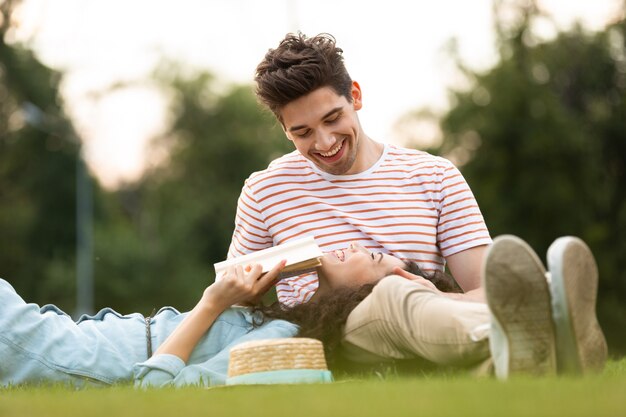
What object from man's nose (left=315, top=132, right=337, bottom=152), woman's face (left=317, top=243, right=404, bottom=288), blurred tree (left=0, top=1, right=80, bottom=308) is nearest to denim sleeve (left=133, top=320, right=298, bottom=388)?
woman's face (left=317, top=243, right=404, bottom=288)

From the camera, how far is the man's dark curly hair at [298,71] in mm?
5883

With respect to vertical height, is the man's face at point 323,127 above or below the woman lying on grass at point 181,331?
above

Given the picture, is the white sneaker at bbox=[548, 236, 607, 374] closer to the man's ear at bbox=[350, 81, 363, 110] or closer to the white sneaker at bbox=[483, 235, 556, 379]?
the white sneaker at bbox=[483, 235, 556, 379]

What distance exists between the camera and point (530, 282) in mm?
3799

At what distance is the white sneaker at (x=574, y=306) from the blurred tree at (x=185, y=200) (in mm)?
32944

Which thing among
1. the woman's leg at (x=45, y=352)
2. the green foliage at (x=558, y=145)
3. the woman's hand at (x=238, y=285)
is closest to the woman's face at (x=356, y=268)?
the woman's hand at (x=238, y=285)

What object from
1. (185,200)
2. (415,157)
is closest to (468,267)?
(415,157)

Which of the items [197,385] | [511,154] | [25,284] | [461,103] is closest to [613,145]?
[511,154]

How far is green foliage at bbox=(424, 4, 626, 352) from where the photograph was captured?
24766mm

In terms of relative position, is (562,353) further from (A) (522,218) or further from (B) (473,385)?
(A) (522,218)

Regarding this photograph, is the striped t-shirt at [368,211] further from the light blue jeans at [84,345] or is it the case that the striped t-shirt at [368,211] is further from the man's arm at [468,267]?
the light blue jeans at [84,345]

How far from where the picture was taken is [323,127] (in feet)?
19.3

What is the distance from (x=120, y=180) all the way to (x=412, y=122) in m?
17.1

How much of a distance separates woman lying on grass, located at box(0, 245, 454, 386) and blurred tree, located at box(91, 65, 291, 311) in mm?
31334
